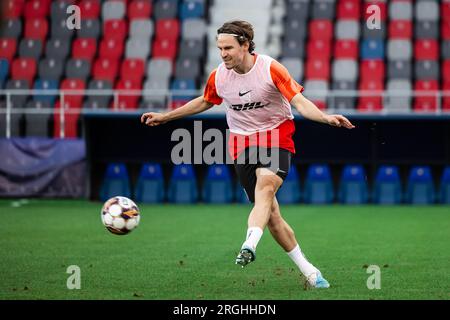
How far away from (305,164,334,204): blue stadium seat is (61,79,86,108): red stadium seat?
243 inches

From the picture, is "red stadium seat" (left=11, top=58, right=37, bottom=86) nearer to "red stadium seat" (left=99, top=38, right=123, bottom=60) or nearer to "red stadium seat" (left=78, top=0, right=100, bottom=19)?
"red stadium seat" (left=99, top=38, right=123, bottom=60)

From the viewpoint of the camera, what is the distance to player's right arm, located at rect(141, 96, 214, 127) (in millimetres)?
8938

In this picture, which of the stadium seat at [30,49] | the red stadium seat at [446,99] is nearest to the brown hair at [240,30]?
the red stadium seat at [446,99]

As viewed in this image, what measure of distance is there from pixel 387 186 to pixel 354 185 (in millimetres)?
697

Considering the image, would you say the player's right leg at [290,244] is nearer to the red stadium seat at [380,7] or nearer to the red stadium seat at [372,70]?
the red stadium seat at [372,70]

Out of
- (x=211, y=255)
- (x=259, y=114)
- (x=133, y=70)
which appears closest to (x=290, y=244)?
(x=259, y=114)

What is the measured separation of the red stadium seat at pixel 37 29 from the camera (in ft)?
85.2

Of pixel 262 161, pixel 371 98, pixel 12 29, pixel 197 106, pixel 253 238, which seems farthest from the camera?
pixel 12 29

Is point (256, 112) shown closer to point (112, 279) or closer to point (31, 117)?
point (112, 279)

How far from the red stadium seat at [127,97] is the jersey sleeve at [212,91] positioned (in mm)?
14597

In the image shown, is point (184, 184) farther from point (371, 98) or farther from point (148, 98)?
point (371, 98)

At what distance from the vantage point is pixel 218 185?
68.4 ft

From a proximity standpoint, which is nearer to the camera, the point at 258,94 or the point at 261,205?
the point at 261,205
